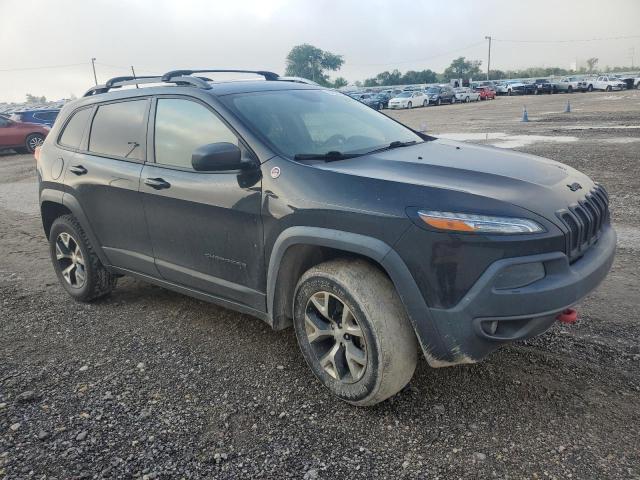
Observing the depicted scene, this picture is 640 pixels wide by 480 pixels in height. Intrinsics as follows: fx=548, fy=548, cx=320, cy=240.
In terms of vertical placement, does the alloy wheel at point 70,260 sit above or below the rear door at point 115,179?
below

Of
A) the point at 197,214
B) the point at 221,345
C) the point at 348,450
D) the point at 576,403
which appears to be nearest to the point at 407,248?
the point at 348,450

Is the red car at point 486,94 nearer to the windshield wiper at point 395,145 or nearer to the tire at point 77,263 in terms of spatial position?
the windshield wiper at point 395,145

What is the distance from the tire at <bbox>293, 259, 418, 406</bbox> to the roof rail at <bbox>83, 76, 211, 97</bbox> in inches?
65.7

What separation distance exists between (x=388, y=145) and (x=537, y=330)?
1694 mm

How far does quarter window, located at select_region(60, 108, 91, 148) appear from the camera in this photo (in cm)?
466

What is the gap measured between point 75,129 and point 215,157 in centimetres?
226

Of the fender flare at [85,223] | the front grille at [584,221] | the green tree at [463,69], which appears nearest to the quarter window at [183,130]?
the fender flare at [85,223]

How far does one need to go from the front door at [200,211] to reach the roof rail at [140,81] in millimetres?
160

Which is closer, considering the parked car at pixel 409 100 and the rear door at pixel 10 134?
the rear door at pixel 10 134

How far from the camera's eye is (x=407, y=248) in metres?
2.65

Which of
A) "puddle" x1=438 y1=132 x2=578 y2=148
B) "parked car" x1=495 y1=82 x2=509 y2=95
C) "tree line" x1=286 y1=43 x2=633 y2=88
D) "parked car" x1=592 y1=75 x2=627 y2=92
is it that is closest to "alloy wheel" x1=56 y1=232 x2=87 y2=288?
"puddle" x1=438 y1=132 x2=578 y2=148

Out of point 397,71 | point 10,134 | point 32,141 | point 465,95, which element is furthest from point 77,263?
point 397,71

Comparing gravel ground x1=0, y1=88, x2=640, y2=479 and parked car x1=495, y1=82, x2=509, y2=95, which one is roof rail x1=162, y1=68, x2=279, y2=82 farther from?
parked car x1=495, y1=82, x2=509, y2=95

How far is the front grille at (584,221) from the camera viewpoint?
2.74m
